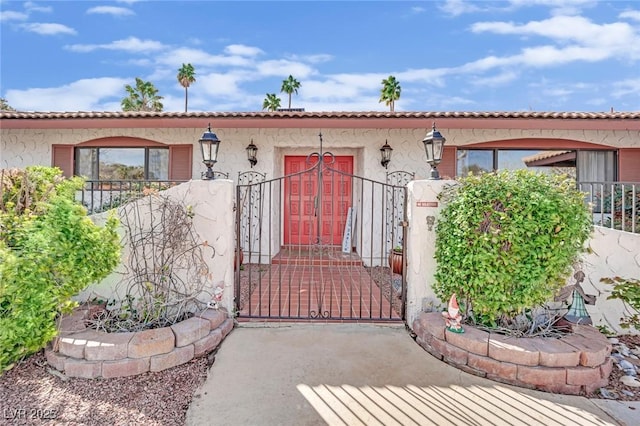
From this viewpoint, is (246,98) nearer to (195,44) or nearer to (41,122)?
(195,44)

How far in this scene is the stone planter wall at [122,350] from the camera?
9.50 ft

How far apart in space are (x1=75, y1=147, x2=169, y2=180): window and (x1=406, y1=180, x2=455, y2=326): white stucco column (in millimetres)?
6364

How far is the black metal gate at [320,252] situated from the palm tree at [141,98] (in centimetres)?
2278

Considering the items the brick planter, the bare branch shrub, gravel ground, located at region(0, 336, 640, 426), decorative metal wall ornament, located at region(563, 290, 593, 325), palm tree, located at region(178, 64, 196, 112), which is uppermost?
palm tree, located at region(178, 64, 196, 112)

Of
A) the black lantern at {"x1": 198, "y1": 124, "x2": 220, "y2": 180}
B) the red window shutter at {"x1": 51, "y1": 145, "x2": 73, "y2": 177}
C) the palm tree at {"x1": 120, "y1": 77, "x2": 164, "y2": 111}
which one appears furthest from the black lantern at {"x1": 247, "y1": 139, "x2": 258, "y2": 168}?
the palm tree at {"x1": 120, "y1": 77, "x2": 164, "y2": 111}

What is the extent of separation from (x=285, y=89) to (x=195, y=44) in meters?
11.1

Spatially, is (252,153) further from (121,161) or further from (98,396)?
(98,396)

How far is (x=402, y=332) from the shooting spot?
391 cm

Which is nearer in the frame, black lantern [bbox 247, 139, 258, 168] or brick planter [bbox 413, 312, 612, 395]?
brick planter [bbox 413, 312, 612, 395]

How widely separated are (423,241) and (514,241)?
997 millimetres

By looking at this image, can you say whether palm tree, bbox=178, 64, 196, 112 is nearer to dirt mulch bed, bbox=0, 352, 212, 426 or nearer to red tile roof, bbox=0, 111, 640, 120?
red tile roof, bbox=0, 111, 640, 120

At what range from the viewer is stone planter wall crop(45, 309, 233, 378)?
289cm

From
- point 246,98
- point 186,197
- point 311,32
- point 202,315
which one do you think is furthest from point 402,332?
point 246,98

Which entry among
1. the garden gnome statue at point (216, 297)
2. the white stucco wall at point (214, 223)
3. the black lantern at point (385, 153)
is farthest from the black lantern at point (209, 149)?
the black lantern at point (385, 153)
